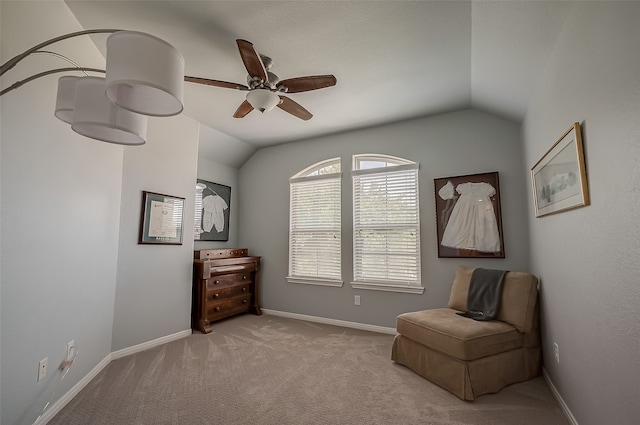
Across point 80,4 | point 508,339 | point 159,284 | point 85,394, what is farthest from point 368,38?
point 85,394

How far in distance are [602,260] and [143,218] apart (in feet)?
12.1

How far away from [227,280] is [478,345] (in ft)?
10.4

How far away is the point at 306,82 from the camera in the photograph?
233cm

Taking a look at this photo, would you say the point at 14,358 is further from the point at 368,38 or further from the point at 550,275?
the point at 550,275

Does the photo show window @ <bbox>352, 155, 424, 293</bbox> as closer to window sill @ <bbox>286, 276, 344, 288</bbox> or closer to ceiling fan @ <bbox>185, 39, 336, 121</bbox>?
window sill @ <bbox>286, 276, 344, 288</bbox>

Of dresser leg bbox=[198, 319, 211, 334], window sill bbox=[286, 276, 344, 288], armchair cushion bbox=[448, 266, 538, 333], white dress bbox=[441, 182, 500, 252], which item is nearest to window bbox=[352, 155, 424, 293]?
window sill bbox=[286, 276, 344, 288]

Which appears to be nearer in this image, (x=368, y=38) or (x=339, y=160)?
(x=368, y=38)

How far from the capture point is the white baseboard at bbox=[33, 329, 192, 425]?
190 centimetres

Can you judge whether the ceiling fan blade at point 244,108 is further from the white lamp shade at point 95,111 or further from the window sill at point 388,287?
the window sill at point 388,287

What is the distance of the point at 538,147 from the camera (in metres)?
2.47

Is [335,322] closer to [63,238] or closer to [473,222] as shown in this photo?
[473,222]

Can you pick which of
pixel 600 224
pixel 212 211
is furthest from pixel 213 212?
pixel 600 224

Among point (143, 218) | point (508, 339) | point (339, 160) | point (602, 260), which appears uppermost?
point (339, 160)

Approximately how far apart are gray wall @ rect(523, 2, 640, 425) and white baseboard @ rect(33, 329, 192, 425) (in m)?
3.14
